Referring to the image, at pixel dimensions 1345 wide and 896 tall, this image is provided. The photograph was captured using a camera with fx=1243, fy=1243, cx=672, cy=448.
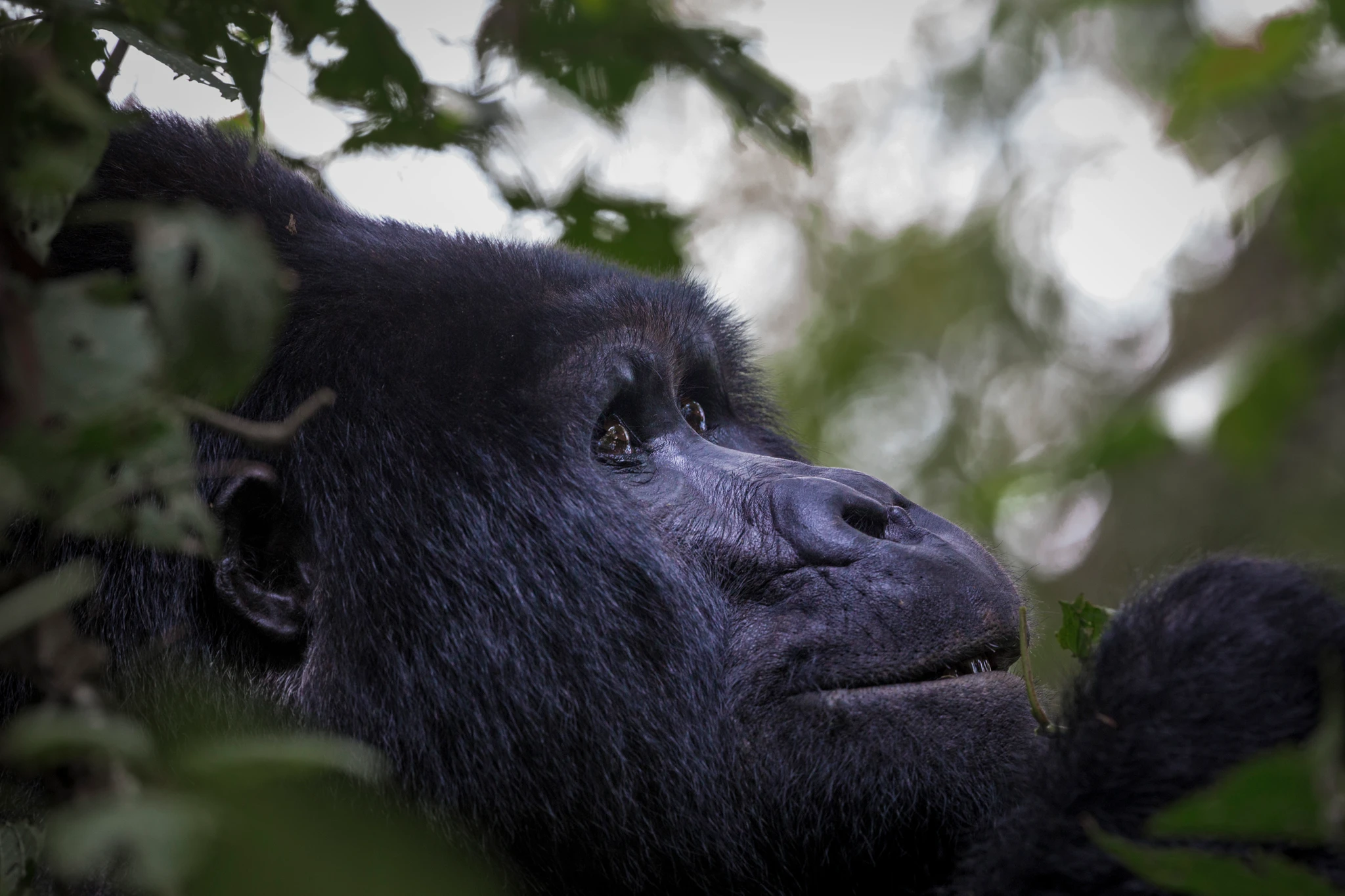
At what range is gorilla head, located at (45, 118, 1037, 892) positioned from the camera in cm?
202

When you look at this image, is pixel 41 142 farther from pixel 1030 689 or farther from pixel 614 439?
pixel 1030 689

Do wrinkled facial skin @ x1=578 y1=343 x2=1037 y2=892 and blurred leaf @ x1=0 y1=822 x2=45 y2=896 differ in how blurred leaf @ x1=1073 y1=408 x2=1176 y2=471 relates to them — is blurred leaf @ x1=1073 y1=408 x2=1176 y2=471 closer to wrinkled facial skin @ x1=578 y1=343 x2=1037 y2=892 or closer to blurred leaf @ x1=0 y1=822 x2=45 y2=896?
wrinkled facial skin @ x1=578 y1=343 x2=1037 y2=892

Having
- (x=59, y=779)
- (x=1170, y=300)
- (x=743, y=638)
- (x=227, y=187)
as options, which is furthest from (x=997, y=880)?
(x=1170, y=300)

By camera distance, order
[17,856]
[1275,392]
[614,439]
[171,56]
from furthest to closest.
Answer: [1275,392]
[614,439]
[171,56]
[17,856]

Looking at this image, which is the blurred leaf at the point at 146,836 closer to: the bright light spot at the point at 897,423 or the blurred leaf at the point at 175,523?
the blurred leaf at the point at 175,523

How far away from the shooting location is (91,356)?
107 centimetres

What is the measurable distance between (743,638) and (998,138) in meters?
7.83

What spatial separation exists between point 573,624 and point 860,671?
0.49 meters

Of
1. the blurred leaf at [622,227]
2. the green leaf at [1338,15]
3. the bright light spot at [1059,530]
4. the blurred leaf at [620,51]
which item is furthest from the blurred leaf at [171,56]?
the bright light spot at [1059,530]

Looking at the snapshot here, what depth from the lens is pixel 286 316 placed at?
2.16 metres

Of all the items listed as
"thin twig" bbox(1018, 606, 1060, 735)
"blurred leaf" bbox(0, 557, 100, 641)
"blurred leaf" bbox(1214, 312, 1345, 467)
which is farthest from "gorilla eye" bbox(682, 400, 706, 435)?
"blurred leaf" bbox(0, 557, 100, 641)

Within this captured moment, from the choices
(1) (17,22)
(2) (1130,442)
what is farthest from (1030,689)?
(2) (1130,442)

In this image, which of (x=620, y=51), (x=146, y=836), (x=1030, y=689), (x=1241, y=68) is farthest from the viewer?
(x=1241, y=68)

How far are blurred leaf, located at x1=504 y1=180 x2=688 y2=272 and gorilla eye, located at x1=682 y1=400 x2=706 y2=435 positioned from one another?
0.33 metres
